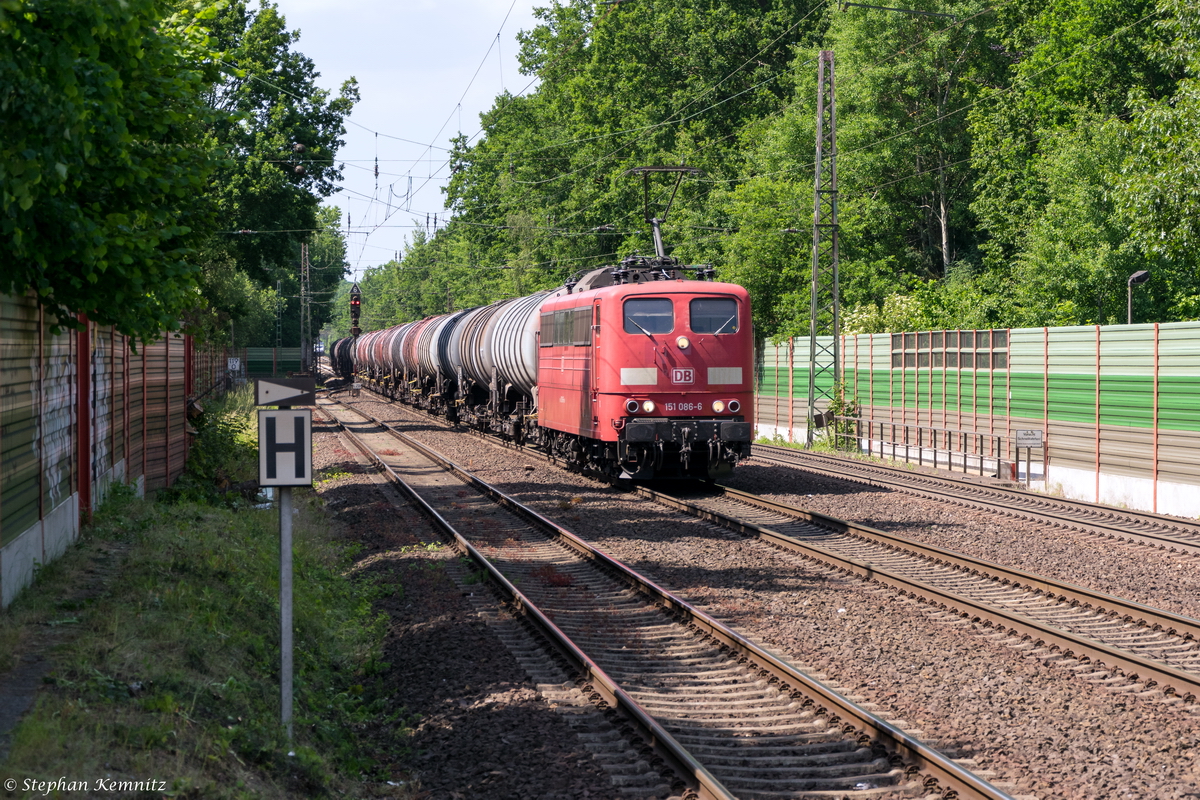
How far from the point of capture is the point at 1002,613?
9.66 metres

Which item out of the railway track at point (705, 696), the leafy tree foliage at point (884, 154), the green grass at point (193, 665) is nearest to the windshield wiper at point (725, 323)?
the railway track at point (705, 696)

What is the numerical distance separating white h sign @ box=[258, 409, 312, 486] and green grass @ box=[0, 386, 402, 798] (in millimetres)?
1473

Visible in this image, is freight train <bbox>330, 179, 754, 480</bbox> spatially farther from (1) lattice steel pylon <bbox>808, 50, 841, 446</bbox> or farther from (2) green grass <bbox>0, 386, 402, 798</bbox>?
(1) lattice steel pylon <bbox>808, 50, 841, 446</bbox>

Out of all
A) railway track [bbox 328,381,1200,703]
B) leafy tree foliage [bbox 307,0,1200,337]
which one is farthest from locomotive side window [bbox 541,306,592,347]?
leafy tree foliage [bbox 307,0,1200,337]

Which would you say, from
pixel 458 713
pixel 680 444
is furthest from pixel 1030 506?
pixel 458 713

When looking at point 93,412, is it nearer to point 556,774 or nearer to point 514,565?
point 514,565

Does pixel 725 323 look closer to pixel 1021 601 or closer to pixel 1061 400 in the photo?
pixel 1061 400

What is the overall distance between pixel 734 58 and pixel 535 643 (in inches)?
2180

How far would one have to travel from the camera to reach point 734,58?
6016cm

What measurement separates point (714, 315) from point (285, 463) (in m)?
12.5

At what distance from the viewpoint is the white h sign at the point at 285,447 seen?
6824mm

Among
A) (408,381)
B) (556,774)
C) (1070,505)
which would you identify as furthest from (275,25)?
(556,774)

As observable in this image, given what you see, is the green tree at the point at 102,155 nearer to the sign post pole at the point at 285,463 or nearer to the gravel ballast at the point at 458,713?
the sign post pole at the point at 285,463

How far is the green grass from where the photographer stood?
584 centimetres
